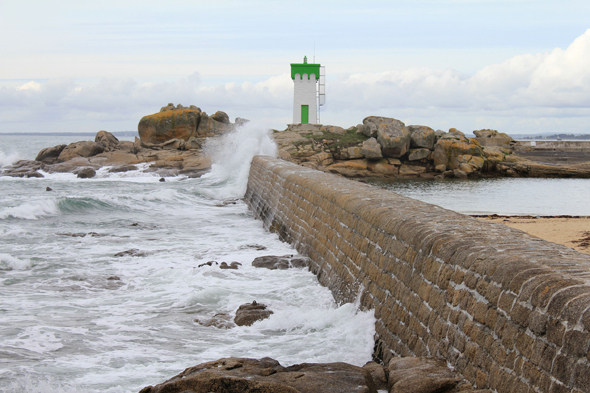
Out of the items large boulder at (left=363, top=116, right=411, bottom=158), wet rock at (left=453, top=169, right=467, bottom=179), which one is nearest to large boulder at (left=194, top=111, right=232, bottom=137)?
large boulder at (left=363, top=116, right=411, bottom=158)

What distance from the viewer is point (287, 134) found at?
1305 inches

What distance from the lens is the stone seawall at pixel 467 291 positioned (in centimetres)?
231

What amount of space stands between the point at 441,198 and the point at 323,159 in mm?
11695

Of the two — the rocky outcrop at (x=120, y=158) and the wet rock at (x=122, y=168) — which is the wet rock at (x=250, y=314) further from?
the wet rock at (x=122, y=168)

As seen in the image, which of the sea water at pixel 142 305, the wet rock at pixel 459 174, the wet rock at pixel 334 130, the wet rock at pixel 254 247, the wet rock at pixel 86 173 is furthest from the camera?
the wet rock at pixel 334 130

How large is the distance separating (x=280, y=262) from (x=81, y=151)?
1165 inches

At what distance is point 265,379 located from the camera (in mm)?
3170

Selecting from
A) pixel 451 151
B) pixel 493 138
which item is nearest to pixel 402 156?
pixel 451 151

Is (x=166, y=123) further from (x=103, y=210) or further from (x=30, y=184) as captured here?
(x=103, y=210)

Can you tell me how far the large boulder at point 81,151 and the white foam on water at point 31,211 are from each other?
67.5 feet

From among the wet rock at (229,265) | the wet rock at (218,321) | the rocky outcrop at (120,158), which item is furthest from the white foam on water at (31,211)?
the rocky outcrop at (120,158)

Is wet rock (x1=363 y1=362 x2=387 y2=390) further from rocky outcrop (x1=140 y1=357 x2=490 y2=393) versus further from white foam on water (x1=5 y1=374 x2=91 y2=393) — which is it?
white foam on water (x1=5 y1=374 x2=91 y2=393)

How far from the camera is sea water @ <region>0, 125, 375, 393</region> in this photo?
4.13m

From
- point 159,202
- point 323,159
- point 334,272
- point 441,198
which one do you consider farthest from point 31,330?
point 323,159
